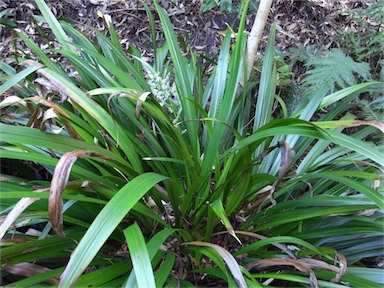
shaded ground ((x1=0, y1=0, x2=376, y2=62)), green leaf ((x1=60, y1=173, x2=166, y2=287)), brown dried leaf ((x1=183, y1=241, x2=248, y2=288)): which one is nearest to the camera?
green leaf ((x1=60, y1=173, x2=166, y2=287))

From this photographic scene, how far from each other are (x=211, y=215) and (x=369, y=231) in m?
0.56

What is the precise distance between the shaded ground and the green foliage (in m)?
0.89

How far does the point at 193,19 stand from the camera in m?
2.38

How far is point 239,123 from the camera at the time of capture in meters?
1.57

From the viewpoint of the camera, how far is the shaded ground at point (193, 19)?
2322mm

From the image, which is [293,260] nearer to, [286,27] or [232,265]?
[232,265]

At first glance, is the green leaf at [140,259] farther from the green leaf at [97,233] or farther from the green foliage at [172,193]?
the green leaf at [97,233]

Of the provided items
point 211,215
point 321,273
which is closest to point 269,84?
point 211,215

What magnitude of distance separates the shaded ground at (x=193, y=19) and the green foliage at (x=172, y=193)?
89 cm

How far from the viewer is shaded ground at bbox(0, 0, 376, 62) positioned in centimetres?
232

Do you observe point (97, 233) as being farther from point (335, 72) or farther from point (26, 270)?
point (335, 72)

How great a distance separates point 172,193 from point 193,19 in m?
1.66

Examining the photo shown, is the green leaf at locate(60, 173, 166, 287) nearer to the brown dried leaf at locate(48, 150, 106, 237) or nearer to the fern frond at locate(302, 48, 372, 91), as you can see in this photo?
the brown dried leaf at locate(48, 150, 106, 237)

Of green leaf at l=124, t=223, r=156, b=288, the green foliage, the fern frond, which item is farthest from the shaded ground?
green leaf at l=124, t=223, r=156, b=288
